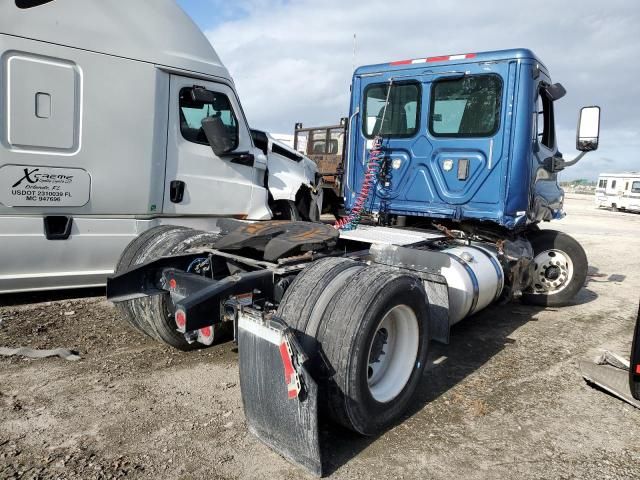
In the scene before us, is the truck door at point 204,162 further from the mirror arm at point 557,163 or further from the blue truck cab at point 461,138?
the mirror arm at point 557,163

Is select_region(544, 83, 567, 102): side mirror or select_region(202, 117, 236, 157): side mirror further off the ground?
select_region(544, 83, 567, 102): side mirror

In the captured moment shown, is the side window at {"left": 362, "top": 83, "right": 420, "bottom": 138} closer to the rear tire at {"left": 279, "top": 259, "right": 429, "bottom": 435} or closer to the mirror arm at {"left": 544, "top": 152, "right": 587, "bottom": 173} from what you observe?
the mirror arm at {"left": 544, "top": 152, "right": 587, "bottom": 173}

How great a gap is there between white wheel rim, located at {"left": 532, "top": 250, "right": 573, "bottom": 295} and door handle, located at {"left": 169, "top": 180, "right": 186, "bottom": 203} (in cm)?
433

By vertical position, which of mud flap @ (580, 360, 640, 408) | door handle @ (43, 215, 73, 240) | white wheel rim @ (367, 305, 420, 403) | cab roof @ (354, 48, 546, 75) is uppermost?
cab roof @ (354, 48, 546, 75)

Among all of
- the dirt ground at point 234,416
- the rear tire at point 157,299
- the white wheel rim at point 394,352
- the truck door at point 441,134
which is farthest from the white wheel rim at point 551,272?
the rear tire at point 157,299

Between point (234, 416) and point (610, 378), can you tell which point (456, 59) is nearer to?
point (610, 378)

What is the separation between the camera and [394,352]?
3318mm

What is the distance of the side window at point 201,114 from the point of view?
5.99m

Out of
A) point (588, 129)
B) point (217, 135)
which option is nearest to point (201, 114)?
point (217, 135)

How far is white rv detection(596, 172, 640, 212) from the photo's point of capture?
30766mm

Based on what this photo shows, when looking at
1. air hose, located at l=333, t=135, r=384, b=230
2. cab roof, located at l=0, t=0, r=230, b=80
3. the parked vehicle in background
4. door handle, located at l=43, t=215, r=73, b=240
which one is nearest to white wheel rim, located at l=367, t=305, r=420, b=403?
air hose, located at l=333, t=135, r=384, b=230

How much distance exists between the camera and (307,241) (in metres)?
3.65

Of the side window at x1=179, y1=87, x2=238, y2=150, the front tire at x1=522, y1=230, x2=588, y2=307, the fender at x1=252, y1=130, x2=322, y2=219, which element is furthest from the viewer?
the fender at x1=252, y1=130, x2=322, y2=219

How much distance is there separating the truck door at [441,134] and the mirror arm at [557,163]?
102 cm
